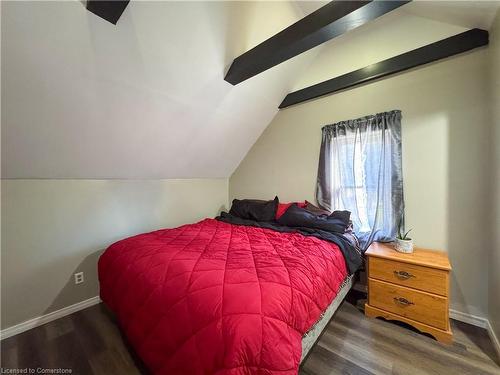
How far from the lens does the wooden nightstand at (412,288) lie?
1597 millimetres

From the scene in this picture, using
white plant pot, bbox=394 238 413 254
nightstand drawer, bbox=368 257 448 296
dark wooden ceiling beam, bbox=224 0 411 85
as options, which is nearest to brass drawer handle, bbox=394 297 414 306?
nightstand drawer, bbox=368 257 448 296

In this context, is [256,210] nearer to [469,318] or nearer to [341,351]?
[341,351]

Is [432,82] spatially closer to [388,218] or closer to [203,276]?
[388,218]

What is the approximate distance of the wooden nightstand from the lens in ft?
5.24

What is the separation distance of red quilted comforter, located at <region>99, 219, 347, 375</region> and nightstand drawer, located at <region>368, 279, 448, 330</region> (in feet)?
1.24

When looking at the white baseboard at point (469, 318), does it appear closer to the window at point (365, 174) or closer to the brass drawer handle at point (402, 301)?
the brass drawer handle at point (402, 301)

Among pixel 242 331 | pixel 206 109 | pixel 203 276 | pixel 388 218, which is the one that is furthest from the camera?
pixel 206 109

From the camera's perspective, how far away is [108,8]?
4.10 feet

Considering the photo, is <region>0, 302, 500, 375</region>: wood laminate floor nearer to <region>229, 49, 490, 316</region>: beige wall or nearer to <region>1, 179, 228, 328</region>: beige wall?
<region>1, 179, 228, 328</region>: beige wall

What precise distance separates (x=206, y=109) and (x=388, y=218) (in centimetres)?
223

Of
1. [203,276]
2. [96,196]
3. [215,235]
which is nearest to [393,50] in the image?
[215,235]

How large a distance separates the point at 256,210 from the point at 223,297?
6.17 feet

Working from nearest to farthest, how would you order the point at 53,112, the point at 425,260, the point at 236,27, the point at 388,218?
the point at 53,112
the point at 425,260
the point at 236,27
the point at 388,218

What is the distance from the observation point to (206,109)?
236cm
